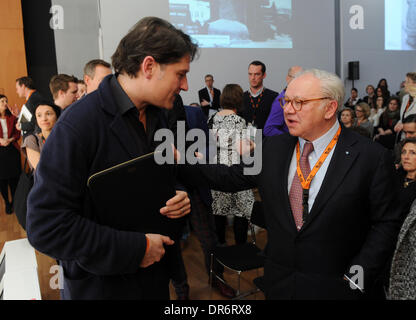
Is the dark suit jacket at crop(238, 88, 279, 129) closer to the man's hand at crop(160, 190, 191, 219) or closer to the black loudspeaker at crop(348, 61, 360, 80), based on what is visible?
the man's hand at crop(160, 190, 191, 219)

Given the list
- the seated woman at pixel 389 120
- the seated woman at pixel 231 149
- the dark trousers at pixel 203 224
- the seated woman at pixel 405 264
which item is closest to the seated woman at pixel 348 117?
the seated woman at pixel 389 120

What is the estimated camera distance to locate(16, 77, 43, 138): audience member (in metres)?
3.77

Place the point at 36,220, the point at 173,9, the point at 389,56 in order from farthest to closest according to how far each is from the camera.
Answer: the point at 389,56 → the point at 173,9 → the point at 36,220

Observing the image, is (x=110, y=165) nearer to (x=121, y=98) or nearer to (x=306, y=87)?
(x=121, y=98)

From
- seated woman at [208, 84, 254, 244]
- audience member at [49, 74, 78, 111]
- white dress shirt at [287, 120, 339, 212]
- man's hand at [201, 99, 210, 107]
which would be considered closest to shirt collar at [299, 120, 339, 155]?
white dress shirt at [287, 120, 339, 212]

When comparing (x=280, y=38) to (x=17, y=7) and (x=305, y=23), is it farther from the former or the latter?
(x=17, y=7)

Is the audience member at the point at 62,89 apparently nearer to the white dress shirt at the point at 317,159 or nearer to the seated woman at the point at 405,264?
the white dress shirt at the point at 317,159

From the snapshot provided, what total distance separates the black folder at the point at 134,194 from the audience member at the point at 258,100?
130 inches

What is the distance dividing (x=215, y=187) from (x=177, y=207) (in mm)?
715

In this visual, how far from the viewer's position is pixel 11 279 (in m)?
1.80

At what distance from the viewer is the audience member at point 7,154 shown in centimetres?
544

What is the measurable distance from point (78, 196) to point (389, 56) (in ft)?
42.6

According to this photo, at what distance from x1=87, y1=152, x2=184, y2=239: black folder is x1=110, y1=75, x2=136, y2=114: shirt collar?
0.55 feet
